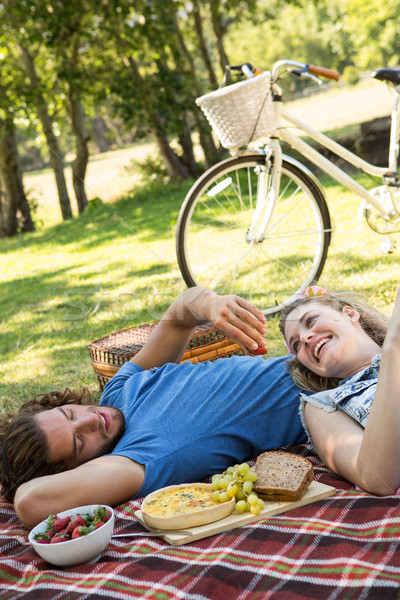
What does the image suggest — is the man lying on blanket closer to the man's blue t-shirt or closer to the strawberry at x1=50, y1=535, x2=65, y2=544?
the man's blue t-shirt

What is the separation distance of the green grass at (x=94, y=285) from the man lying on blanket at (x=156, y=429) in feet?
4.05

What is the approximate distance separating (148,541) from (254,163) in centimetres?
269

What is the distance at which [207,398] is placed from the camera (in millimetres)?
2355

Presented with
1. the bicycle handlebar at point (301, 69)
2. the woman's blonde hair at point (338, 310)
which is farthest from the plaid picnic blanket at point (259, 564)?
the bicycle handlebar at point (301, 69)

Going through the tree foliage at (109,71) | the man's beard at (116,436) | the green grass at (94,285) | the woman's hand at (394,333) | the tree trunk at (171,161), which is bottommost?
the green grass at (94,285)

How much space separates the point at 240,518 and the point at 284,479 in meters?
0.19

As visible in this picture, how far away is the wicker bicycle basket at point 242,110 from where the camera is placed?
3670 millimetres

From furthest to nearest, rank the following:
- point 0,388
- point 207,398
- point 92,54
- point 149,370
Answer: point 92,54 → point 0,388 → point 149,370 → point 207,398

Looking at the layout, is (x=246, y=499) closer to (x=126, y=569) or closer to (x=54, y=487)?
(x=126, y=569)

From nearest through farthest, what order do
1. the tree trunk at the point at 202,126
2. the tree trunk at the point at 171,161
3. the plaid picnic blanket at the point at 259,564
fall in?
the plaid picnic blanket at the point at 259,564 < the tree trunk at the point at 202,126 < the tree trunk at the point at 171,161

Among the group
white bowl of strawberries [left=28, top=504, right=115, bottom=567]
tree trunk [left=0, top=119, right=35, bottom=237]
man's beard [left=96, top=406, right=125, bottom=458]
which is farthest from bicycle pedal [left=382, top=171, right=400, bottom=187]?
tree trunk [left=0, top=119, right=35, bottom=237]

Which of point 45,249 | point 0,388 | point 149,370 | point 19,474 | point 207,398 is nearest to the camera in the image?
point 19,474

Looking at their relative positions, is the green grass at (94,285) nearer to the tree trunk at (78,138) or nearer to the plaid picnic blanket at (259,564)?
the plaid picnic blanket at (259,564)

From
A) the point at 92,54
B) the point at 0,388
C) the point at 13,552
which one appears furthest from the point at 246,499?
the point at 92,54
